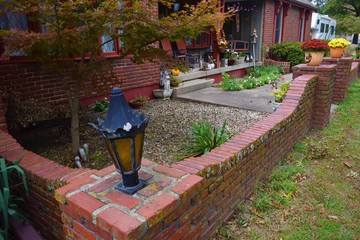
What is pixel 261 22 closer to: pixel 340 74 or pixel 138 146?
pixel 340 74

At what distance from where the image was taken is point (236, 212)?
2.77 meters

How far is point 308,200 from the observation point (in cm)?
296

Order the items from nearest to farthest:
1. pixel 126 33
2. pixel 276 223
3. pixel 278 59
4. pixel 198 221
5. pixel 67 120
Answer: pixel 198 221
pixel 276 223
pixel 126 33
pixel 67 120
pixel 278 59

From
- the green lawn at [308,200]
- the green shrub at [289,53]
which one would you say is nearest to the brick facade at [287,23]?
the green shrub at [289,53]

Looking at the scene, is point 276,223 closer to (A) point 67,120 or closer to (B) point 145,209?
(B) point 145,209

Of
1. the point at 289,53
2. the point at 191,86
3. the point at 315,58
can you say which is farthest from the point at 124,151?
the point at 289,53

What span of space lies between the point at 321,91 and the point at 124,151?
434 centimetres

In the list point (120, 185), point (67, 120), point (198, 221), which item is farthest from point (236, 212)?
point (67, 120)

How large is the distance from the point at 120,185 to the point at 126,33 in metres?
2.45

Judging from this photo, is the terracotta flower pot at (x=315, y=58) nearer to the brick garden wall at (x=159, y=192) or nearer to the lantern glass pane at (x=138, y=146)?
the brick garden wall at (x=159, y=192)

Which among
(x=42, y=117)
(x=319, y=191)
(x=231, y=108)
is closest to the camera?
(x=319, y=191)

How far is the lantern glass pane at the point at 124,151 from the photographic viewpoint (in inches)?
59.9

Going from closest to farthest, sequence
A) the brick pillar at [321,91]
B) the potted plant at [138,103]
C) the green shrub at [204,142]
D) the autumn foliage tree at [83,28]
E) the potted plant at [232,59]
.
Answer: the autumn foliage tree at [83,28]
the green shrub at [204,142]
the brick pillar at [321,91]
the potted plant at [138,103]
the potted plant at [232,59]

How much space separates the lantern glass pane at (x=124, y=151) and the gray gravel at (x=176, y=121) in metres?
2.09
